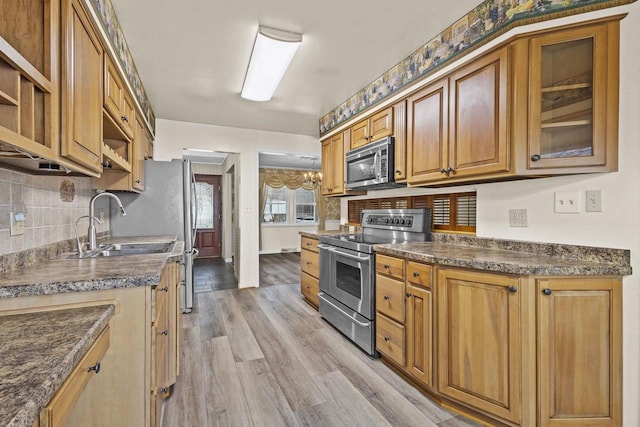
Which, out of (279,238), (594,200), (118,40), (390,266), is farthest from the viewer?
(279,238)

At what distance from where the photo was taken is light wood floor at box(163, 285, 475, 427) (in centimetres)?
172

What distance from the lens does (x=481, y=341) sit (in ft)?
5.36

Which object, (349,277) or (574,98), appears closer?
(574,98)

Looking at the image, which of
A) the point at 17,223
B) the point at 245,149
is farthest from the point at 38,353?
the point at 245,149

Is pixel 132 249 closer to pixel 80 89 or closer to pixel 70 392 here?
pixel 80 89

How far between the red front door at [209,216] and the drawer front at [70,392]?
6.58 m

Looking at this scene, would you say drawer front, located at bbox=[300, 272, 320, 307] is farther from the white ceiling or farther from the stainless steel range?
the white ceiling

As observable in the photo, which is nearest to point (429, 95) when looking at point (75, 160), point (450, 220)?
point (450, 220)

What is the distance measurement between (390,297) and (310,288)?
162cm

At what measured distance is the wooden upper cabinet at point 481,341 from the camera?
152cm

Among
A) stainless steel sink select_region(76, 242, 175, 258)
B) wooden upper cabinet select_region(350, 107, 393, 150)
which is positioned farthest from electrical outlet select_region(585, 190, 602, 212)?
stainless steel sink select_region(76, 242, 175, 258)

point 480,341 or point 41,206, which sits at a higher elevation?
point 41,206

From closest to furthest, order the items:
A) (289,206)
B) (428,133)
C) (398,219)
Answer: (428,133)
(398,219)
(289,206)

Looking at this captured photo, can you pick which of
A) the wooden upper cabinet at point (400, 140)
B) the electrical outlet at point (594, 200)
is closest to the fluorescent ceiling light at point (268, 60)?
the wooden upper cabinet at point (400, 140)
